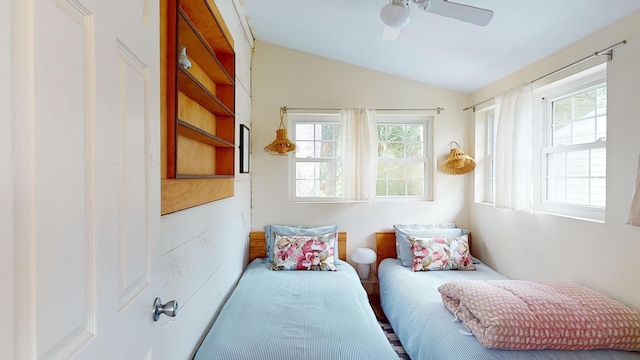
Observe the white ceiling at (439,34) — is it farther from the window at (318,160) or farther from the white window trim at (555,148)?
the window at (318,160)

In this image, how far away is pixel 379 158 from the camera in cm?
303

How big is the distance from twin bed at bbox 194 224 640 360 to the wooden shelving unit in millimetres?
725

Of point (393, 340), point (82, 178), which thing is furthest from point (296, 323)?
point (82, 178)

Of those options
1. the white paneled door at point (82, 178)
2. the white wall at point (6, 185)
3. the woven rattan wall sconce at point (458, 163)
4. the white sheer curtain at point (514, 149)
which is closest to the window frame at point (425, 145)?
the woven rattan wall sconce at point (458, 163)

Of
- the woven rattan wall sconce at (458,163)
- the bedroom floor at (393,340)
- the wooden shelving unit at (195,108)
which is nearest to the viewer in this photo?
the wooden shelving unit at (195,108)

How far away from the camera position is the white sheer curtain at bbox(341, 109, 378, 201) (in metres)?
2.83

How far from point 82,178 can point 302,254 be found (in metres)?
2.20

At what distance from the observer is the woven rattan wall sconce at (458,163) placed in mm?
2746

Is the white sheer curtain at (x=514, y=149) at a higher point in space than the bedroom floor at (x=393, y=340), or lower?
higher

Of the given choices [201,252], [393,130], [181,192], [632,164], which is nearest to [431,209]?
[393,130]

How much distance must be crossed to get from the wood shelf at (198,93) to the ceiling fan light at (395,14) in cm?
95

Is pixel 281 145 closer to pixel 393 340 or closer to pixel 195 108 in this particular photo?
pixel 195 108

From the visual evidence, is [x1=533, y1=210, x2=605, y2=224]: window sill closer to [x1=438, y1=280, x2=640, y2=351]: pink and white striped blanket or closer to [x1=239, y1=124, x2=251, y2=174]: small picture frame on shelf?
[x1=438, y1=280, x2=640, y2=351]: pink and white striped blanket

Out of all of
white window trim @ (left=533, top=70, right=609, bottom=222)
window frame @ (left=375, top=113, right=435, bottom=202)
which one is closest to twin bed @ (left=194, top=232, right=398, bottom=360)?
window frame @ (left=375, top=113, right=435, bottom=202)
